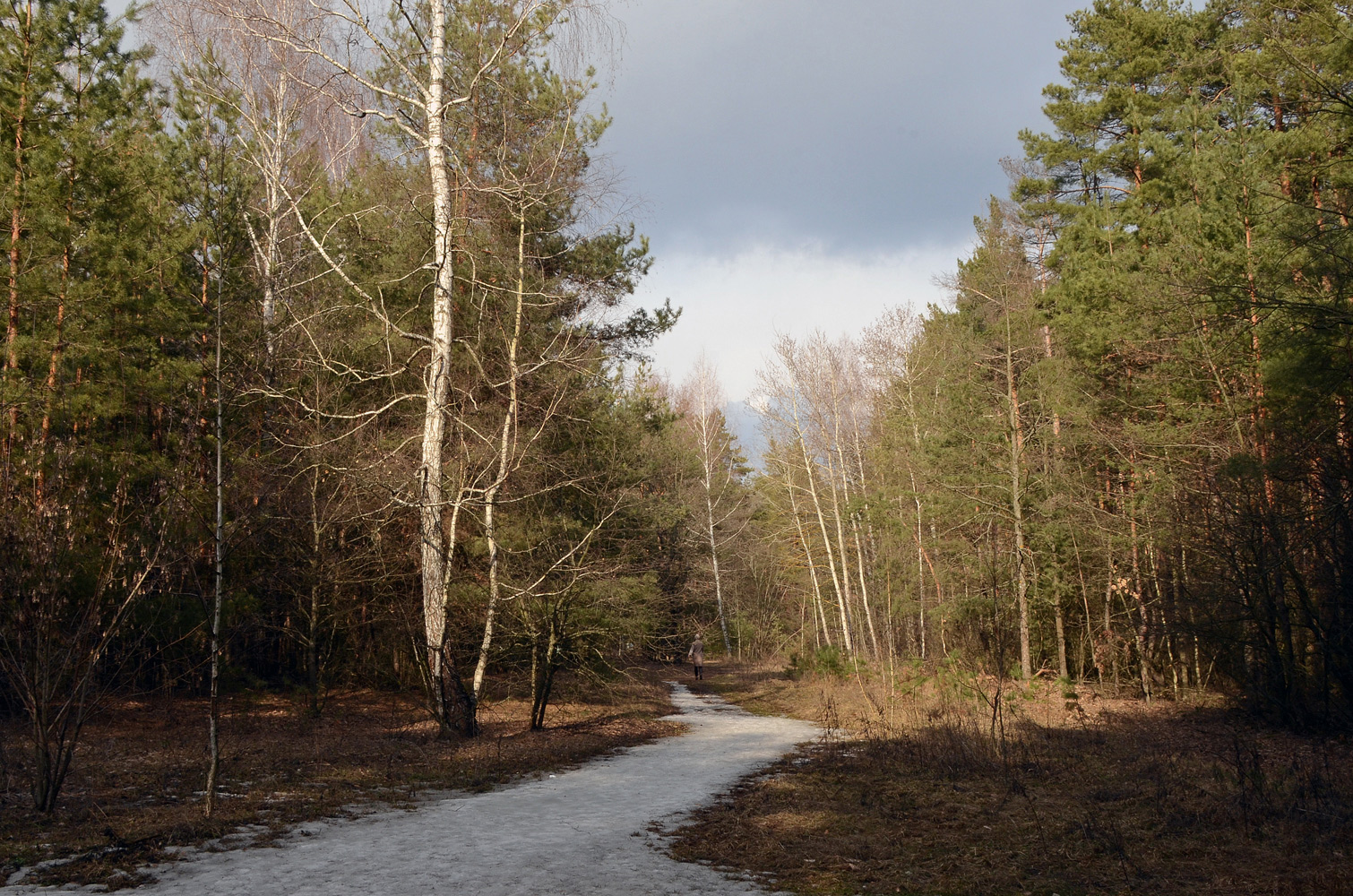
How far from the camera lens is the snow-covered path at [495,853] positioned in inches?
214

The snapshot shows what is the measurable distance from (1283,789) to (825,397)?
20.4m

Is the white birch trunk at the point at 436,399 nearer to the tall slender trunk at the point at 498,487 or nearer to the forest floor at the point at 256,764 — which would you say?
the tall slender trunk at the point at 498,487

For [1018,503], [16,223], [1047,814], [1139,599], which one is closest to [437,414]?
[16,223]

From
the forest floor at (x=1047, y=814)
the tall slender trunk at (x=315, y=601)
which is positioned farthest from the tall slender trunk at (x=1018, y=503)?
the tall slender trunk at (x=315, y=601)

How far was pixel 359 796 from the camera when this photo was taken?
8.66 metres

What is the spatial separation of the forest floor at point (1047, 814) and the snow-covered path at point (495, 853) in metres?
0.59

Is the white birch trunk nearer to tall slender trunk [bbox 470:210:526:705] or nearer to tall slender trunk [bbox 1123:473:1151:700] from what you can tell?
tall slender trunk [bbox 470:210:526:705]

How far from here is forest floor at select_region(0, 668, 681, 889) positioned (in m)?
6.21

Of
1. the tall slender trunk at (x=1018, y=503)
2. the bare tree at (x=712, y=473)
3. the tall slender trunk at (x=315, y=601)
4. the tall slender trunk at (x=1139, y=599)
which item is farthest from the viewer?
the bare tree at (x=712, y=473)

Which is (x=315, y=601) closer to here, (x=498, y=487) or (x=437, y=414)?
(x=498, y=487)

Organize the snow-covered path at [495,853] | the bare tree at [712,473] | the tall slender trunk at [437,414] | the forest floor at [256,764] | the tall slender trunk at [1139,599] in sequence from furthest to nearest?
the bare tree at [712,473] → the tall slender trunk at [1139,599] → the tall slender trunk at [437,414] → the forest floor at [256,764] → the snow-covered path at [495,853]

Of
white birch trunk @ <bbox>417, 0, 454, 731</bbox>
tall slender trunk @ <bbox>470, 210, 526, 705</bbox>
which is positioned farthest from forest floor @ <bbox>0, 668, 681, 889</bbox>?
white birch trunk @ <bbox>417, 0, 454, 731</bbox>

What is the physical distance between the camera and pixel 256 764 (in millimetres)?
10273

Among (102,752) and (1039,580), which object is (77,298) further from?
(1039,580)
